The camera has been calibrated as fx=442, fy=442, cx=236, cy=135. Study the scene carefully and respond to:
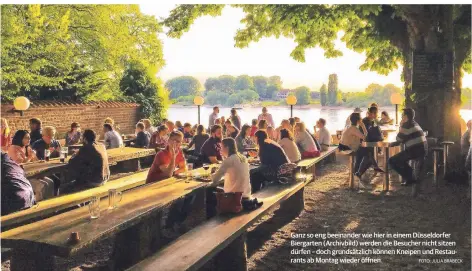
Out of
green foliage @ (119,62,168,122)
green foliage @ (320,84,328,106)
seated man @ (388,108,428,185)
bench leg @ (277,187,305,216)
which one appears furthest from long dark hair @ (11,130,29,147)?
green foliage @ (320,84,328,106)

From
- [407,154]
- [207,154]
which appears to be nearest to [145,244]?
[207,154]

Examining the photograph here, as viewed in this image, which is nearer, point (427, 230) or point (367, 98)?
point (427, 230)

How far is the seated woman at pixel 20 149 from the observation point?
Answer: 7.51m

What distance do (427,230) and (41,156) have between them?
785 cm

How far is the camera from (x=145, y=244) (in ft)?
19.4

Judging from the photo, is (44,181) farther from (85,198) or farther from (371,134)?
(371,134)

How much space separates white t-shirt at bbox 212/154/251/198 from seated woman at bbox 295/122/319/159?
5535mm

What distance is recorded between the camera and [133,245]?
584 cm

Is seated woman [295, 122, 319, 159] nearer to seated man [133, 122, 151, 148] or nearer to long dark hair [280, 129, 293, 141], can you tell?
long dark hair [280, 129, 293, 141]

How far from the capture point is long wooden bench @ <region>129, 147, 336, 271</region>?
4.36 m

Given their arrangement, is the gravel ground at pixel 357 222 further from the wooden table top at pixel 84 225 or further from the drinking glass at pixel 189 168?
the drinking glass at pixel 189 168

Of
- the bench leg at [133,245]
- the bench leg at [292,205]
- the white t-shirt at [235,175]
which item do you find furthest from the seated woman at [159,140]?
the bench leg at [133,245]

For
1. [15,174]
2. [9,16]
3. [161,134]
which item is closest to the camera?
[15,174]

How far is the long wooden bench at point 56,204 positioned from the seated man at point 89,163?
218 millimetres
